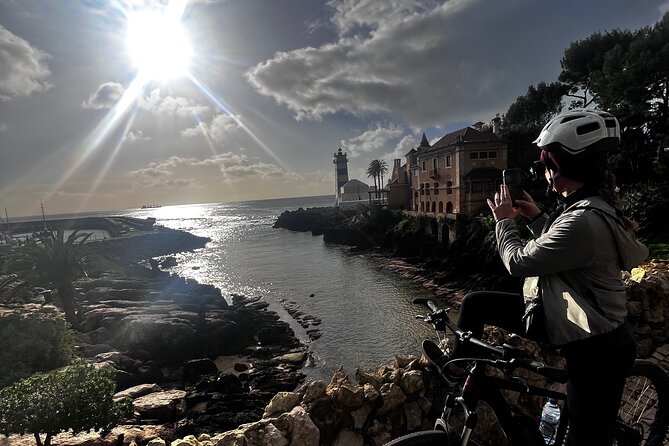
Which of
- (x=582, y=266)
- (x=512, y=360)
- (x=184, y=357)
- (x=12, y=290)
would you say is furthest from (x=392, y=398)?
(x=12, y=290)

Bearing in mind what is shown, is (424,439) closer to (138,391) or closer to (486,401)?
(486,401)

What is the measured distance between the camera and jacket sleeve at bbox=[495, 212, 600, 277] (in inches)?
70.0

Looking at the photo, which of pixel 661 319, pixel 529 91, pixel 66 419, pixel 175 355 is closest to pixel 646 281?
pixel 661 319

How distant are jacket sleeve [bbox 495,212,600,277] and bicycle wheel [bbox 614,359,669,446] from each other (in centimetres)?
157

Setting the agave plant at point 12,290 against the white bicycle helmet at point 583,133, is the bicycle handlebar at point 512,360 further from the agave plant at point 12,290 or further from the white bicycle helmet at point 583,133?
the agave plant at point 12,290

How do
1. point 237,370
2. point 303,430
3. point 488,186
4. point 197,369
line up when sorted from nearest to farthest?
point 303,430
point 197,369
point 237,370
point 488,186

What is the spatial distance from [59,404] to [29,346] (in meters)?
7.97

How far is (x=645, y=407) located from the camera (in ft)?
11.1

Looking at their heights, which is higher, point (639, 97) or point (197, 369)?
point (639, 97)

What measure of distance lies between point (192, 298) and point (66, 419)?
20310 millimetres

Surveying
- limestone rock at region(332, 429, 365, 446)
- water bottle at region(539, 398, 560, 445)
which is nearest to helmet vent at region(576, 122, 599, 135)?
water bottle at region(539, 398, 560, 445)

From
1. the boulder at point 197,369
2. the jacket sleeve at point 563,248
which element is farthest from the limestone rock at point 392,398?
the boulder at point 197,369

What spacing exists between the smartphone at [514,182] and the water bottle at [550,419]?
1.49 m

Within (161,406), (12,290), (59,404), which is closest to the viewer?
(59,404)
